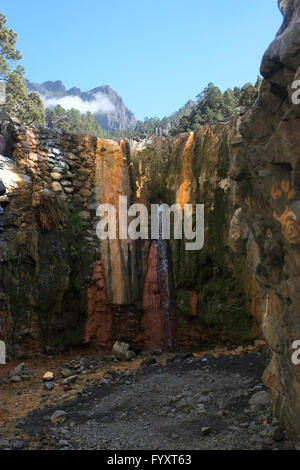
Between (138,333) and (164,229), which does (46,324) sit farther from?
(164,229)

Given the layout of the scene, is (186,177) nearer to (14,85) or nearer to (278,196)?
(278,196)

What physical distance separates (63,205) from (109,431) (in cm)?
639

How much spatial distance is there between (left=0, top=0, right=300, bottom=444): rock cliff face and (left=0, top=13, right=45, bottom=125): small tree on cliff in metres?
14.9

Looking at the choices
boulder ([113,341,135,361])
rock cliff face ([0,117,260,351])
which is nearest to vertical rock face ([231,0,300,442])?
rock cliff face ([0,117,260,351])

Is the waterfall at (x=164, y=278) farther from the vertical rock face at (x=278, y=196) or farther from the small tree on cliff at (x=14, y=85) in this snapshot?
the small tree on cliff at (x=14, y=85)

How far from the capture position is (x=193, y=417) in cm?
593

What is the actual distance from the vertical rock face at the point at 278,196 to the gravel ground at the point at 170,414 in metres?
0.57

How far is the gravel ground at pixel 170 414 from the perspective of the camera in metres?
5.21

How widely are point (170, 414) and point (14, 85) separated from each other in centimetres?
2545

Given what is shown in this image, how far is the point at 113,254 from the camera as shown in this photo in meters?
11.1

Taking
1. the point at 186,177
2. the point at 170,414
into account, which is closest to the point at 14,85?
the point at 186,177

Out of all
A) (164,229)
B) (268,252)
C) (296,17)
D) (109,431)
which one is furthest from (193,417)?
(164,229)

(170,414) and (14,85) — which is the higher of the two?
(14,85)

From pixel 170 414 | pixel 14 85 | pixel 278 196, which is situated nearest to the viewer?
pixel 278 196
